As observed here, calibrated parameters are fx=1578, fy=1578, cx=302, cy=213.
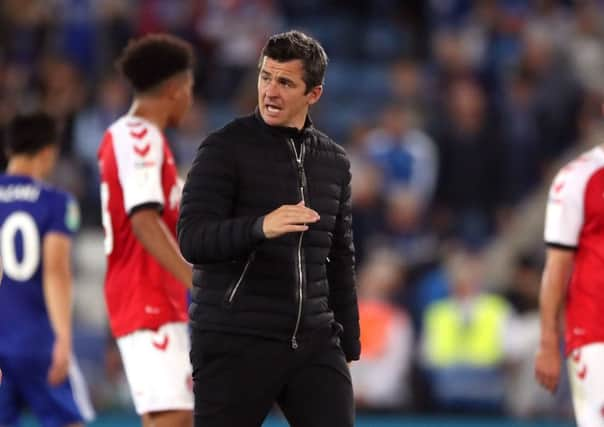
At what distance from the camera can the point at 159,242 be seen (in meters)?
6.90

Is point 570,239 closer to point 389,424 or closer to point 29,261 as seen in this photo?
point 29,261

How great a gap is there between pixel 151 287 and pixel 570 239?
1886mm

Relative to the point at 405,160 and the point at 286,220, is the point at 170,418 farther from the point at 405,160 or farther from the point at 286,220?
the point at 405,160

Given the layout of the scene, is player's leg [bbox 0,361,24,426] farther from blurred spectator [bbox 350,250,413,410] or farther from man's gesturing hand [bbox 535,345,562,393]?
blurred spectator [bbox 350,250,413,410]

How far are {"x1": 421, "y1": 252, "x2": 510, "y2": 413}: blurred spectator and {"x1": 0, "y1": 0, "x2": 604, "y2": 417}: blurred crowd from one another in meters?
0.01

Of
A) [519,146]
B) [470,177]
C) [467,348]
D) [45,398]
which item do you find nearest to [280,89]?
[45,398]

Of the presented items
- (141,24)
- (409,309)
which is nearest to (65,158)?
(141,24)

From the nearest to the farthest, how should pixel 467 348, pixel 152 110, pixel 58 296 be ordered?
pixel 152 110, pixel 58 296, pixel 467 348

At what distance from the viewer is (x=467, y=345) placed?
12672 mm

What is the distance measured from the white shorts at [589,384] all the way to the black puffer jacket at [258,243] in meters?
1.40

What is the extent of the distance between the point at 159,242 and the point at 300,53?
139 cm

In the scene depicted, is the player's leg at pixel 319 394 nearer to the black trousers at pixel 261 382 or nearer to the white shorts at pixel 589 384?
the black trousers at pixel 261 382

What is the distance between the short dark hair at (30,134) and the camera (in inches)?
317

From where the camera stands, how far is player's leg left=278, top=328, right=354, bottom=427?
5.89 metres
